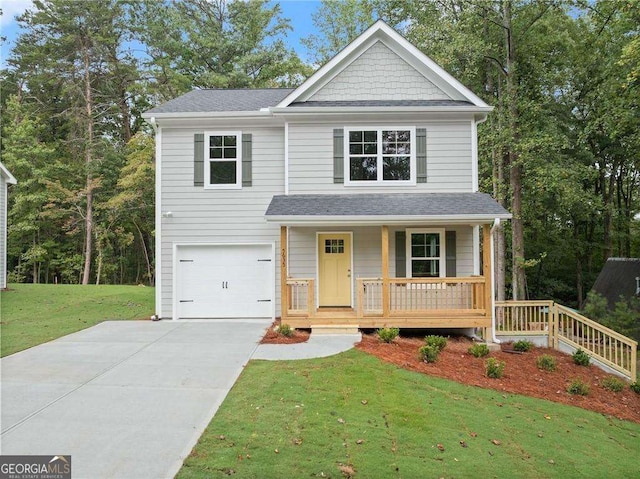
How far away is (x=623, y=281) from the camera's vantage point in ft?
46.4

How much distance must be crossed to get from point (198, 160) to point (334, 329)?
232 inches

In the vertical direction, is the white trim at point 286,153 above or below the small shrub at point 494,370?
above

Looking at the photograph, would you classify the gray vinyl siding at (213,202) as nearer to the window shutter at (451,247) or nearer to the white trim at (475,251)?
the window shutter at (451,247)

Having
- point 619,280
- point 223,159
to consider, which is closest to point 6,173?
point 223,159

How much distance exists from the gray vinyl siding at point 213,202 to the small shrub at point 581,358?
7.10 metres

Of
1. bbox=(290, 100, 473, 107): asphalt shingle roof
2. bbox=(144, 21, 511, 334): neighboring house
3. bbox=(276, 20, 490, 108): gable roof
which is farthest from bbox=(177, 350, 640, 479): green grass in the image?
bbox=(276, 20, 490, 108): gable roof

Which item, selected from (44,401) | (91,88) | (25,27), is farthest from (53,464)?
(25,27)

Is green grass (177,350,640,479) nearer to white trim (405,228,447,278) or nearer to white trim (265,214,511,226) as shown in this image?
white trim (265,214,511,226)

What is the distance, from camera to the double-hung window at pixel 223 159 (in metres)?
10.9

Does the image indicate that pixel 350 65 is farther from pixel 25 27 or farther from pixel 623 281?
pixel 25 27

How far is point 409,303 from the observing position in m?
9.38

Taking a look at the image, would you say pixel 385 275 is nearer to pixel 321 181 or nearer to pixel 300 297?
pixel 300 297

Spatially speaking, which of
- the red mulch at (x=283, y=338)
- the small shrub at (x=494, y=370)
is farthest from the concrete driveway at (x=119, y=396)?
the small shrub at (x=494, y=370)

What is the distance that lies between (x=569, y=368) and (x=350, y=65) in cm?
908
